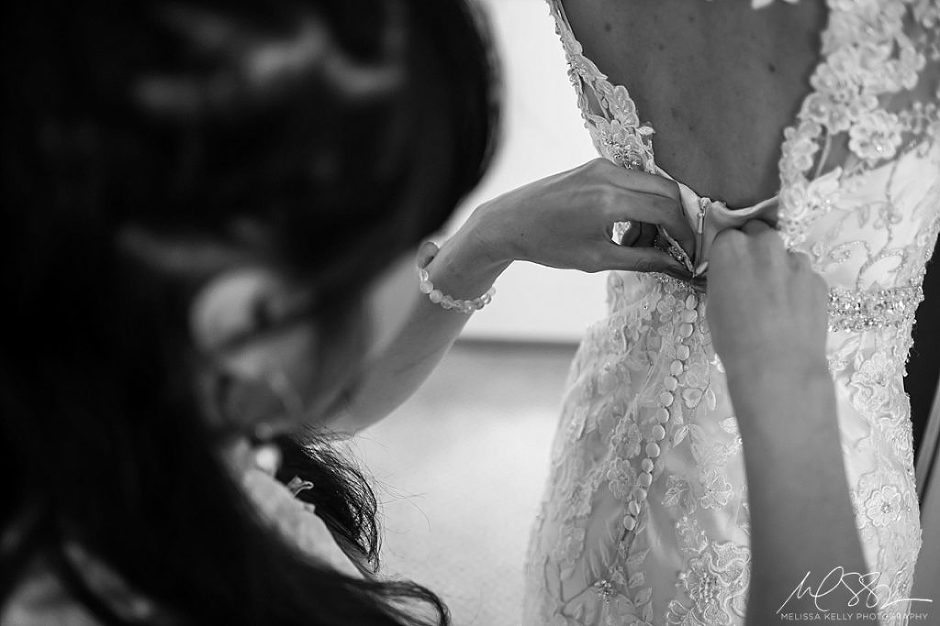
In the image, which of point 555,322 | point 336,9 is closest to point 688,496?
point 336,9

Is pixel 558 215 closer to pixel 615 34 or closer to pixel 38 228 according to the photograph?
pixel 615 34

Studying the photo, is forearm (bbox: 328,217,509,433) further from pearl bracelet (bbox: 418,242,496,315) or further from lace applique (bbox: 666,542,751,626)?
lace applique (bbox: 666,542,751,626)

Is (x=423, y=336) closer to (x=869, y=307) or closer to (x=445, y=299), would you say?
(x=445, y=299)

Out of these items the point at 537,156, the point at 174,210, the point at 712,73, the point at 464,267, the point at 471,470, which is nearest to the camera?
the point at 174,210

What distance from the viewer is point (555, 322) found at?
2906mm

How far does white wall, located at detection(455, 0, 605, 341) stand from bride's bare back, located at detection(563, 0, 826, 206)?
1698mm

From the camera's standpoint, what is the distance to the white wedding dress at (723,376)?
1.97 feet

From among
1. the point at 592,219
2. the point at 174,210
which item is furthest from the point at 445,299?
the point at 174,210

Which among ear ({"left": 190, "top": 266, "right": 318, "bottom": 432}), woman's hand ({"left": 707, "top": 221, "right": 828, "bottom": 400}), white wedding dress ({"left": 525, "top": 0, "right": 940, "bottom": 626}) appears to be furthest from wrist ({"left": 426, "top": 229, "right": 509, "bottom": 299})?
ear ({"left": 190, "top": 266, "right": 318, "bottom": 432})

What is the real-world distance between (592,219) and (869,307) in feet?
0.84

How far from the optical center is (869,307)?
70 cm

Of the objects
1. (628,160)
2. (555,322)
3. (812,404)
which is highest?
(555,322)

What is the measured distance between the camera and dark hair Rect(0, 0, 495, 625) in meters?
0.36

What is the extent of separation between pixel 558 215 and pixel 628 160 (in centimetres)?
9
